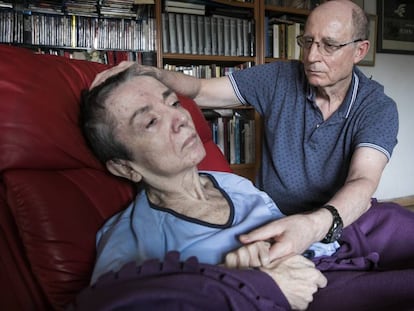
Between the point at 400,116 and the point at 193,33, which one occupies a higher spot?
the point at 193,33

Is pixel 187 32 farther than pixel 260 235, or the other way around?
pixel 187 32

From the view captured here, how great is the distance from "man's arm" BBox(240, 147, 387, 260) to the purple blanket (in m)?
0.11

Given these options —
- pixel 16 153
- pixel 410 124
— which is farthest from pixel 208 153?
pixel 410 124

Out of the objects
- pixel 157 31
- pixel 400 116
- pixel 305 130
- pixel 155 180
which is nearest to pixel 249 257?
pixel 155 180

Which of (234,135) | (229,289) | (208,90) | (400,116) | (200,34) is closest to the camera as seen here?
(229,289)

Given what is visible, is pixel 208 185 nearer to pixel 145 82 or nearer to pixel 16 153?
pixel 145 82

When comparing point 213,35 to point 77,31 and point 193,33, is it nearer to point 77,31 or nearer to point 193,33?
point 193,33

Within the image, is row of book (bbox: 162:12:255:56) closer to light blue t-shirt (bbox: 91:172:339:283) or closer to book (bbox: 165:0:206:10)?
book (bbox: 165:0:206:10)

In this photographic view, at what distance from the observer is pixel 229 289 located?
0.58 meters

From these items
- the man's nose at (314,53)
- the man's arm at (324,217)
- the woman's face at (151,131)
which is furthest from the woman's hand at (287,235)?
the man's nose at (314,53)

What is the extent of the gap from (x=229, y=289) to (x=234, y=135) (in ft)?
7.89

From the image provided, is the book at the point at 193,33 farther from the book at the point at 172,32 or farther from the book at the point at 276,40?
the book at the point at 276,40

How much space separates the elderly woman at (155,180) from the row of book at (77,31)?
1.72 m

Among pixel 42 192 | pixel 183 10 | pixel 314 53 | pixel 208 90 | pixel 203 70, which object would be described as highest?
pixel 183 10
